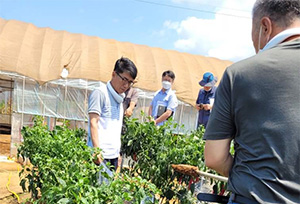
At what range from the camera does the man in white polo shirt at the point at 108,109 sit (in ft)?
8.36

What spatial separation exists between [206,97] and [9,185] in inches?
155

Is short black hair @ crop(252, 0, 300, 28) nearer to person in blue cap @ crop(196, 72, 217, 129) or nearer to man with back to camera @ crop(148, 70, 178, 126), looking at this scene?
man with back to camera @ crop(148, 70, 178, 126)

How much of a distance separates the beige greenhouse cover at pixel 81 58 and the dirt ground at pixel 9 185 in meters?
2.50

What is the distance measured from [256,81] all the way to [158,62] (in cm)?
935

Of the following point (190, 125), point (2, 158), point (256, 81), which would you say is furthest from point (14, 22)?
point (256, 81)

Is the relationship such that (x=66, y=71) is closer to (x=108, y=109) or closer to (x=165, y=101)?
(x=165, y=101)

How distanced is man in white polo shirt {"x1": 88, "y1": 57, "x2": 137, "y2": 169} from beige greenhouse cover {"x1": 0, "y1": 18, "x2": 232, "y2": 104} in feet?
20.1

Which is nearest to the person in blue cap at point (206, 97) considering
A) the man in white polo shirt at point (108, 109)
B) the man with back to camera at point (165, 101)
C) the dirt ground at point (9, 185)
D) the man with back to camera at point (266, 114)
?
the man with back to camera at point (165, 101)

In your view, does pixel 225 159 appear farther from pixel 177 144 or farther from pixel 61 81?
pixel 61 81

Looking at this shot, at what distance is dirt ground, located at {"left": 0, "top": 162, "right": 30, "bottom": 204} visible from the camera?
461 cm

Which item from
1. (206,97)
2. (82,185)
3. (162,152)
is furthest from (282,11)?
(206,97)

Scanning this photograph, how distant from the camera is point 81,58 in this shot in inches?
360

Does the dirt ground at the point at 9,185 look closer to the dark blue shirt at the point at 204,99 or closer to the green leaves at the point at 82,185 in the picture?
the green leaves at the point at 82,185

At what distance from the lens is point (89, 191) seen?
5.30 ft
